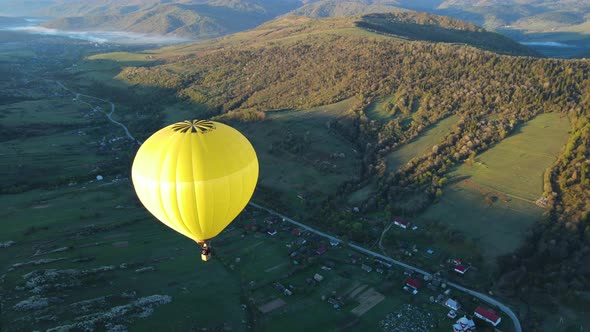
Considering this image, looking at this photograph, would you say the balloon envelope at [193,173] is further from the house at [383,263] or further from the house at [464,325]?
the house at [383,263]

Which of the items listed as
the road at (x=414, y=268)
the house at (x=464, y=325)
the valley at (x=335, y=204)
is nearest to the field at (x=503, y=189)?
the valley at (x=335, y=204)

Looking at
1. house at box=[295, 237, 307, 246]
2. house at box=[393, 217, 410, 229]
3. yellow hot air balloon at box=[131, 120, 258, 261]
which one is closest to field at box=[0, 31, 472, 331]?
house at box=[295, 237, 307, 246]

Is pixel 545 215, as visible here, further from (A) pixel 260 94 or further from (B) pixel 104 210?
(A) pixel 260 94

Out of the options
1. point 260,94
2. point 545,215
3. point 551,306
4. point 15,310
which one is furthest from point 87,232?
point 260,94

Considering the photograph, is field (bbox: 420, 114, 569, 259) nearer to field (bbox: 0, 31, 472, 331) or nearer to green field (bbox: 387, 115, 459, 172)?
green field (bbox: 387, 115, 459, 172)

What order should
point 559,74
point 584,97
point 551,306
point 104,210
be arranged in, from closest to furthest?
1. point 551,306
2. point 104,210
3. point 584,97
4. point 559,74

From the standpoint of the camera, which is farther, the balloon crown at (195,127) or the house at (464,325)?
the house at (464,325)

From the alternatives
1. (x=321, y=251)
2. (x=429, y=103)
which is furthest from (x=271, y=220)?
(x=429, y=103)
